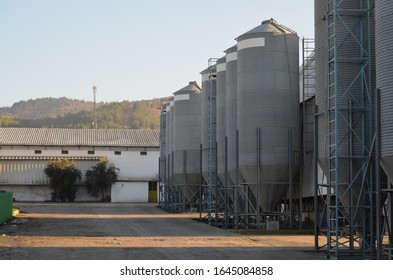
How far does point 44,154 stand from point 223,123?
46809mm

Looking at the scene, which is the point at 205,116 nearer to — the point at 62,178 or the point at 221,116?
the point at 221,116

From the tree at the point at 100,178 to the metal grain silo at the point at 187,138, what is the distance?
80.7 feet

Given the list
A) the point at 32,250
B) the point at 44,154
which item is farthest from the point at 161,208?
the point at 32,250

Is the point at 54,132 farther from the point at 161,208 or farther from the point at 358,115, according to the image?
the point at 358,115

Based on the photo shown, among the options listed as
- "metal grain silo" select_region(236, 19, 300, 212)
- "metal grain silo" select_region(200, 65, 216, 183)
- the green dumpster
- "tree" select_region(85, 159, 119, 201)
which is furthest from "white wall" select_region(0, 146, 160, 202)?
"metal grain silo" select_region(236, 19, 300, 212)

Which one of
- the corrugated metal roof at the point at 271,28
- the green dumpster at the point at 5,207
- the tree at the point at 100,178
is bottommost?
the green dumpster at the point at 5,207

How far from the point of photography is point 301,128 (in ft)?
121

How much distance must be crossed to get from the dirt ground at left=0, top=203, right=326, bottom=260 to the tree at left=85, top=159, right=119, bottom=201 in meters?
38.8

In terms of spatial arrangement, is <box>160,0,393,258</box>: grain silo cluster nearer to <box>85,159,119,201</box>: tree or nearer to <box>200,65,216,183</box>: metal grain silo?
<box>200,65,216,183</box>: metal grain silo

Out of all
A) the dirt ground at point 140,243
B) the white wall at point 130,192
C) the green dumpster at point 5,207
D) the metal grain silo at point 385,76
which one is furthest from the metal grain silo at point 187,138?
the metal grain silo at point 385,76

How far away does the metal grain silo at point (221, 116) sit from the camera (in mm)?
43125

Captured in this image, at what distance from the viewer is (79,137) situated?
3506 inches

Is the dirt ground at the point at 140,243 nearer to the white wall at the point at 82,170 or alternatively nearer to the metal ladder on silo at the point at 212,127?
the metal ladder on silo at the point at 212,127

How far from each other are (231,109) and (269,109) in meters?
4.85
